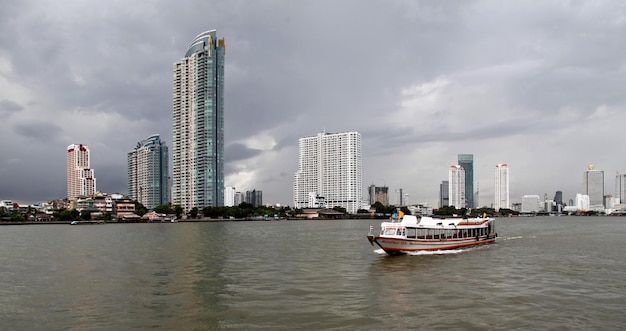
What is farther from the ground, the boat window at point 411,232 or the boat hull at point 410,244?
the boat window at point 411,232

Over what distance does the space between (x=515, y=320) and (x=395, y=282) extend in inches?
434

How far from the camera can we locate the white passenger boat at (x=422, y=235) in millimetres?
47281

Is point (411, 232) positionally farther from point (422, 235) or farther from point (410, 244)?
point (422, 235)

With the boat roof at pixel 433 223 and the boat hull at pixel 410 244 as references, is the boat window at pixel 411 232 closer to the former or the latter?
the boat roof at pixel 433 223

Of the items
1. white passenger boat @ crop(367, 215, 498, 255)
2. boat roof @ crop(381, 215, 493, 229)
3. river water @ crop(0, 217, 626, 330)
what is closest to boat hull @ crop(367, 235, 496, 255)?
white passenger boat @ crop(367, 215, 498, 255)

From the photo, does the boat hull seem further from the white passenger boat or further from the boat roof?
the boat roof

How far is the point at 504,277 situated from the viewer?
35000mm

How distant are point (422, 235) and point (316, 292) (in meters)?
24.7

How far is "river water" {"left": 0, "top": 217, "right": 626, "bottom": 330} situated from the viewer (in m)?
22.1

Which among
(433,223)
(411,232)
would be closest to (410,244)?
(411,232)

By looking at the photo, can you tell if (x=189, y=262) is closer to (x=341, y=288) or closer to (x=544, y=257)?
(x=341, y=288)

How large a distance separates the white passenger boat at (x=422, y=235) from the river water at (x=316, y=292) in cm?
161

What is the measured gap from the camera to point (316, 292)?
94.6 ft

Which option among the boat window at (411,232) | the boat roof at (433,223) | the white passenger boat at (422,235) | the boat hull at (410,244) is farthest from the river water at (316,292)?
the boat roof at (433,223)
